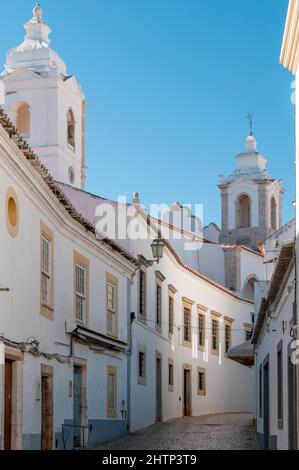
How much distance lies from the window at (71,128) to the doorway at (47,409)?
24826 mm

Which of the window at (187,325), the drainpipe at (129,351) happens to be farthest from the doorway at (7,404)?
the window at (187,325)

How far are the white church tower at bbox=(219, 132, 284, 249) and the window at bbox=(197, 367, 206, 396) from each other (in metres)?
18.4

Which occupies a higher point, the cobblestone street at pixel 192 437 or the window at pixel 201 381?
the window at pixel 201 381

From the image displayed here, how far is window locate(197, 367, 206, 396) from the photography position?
34.6 metres

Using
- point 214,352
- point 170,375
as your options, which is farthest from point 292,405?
point 214,352

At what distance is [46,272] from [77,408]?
148 inches

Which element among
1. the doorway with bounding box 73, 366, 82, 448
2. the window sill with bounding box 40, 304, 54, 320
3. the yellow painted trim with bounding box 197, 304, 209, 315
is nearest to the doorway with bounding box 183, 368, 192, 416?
the yellow painted trim with bounding box 197, 304, 209, 315

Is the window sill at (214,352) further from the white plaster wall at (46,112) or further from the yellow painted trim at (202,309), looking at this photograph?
the white plaster wall at (46,112)

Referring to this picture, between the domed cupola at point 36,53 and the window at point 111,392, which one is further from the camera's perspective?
the domed cupola at point 36,53

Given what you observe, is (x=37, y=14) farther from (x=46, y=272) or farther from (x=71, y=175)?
(x=46, y=272)

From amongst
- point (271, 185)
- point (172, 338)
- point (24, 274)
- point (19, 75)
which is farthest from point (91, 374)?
point (271, 185)

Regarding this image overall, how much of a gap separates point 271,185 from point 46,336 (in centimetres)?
3890

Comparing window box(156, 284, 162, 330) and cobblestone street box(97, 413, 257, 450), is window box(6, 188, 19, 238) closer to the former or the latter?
cobblestone street box(97, 413, 257, 450)

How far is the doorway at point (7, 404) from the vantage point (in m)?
14.3
